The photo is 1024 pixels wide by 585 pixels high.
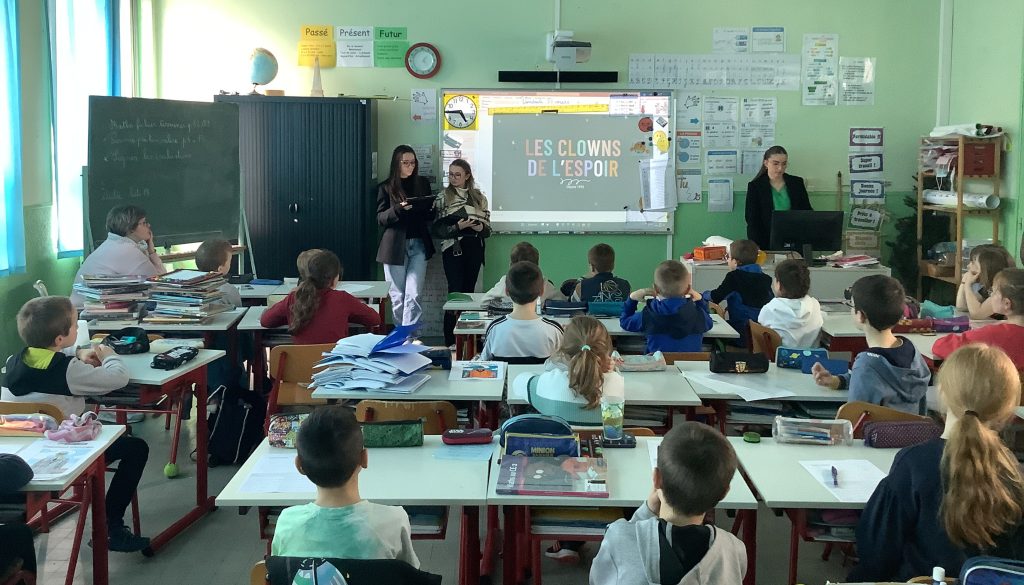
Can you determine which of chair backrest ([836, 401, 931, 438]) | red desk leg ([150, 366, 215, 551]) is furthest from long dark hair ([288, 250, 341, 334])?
chair backrest ([836, 401, 931, 438])

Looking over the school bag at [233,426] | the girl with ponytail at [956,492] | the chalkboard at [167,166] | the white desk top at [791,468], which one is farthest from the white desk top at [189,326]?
the girl with ponytail at [956,492]

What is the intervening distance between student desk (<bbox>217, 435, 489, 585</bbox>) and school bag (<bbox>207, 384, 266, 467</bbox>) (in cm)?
190

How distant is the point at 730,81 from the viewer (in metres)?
8.04

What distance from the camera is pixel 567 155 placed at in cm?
816

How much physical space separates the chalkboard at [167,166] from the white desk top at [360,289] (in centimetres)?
95

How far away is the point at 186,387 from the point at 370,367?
3.87 ft

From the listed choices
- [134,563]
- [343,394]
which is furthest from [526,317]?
[134,563]

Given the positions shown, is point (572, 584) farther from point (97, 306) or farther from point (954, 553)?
point (97, 306)

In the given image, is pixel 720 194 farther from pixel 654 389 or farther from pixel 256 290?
pixel 654 389

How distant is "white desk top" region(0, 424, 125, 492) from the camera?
2.81 m

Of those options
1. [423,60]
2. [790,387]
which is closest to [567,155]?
[423,60]

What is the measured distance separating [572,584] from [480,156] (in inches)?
197

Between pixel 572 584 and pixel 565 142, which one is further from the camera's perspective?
pixel 565 142

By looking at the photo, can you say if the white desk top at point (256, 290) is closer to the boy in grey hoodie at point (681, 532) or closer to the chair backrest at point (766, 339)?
the chair backrest at point (766, 339)
